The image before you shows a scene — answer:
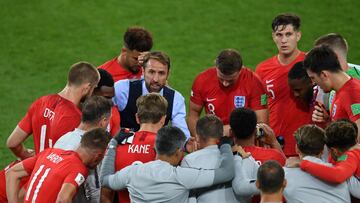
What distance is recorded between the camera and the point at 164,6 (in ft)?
46.4

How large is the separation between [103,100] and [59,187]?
34.0 inches

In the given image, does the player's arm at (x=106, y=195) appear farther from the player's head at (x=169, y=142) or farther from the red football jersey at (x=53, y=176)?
the player's head at (x=169, y=142)

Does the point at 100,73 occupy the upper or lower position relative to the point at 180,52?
upper

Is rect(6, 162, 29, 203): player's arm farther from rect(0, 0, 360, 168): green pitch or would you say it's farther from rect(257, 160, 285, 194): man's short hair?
rect(0, 0, 360, 168): green pitch

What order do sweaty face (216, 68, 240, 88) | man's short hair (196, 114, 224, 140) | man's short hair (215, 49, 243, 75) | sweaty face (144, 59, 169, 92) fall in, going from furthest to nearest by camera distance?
sweaty face (144, 59, 169, 92) < sweaty face (216, 68, 240, 88) < man's short hair (215, 49, 243, 75) < man's short hair (196, 114, 224, 140)

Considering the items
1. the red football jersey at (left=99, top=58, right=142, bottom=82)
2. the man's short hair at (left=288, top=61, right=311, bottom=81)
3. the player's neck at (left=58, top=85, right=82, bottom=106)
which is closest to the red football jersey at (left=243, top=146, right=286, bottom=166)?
the man's short hair at (left=288, top=61, right=311, bottom=81)

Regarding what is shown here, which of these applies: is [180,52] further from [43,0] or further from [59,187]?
[59,187]

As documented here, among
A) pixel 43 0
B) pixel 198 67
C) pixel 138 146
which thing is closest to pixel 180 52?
pixel 198 67

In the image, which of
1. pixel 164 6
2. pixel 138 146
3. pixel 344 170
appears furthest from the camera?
pixel 164 6

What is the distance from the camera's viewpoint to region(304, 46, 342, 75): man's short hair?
6953mm

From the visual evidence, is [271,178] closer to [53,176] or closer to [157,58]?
[53,176]

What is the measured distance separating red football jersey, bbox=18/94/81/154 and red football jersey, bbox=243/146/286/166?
1.60 metres

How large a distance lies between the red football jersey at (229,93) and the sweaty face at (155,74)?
482 millimetres

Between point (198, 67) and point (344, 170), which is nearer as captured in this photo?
point (344, 170)
